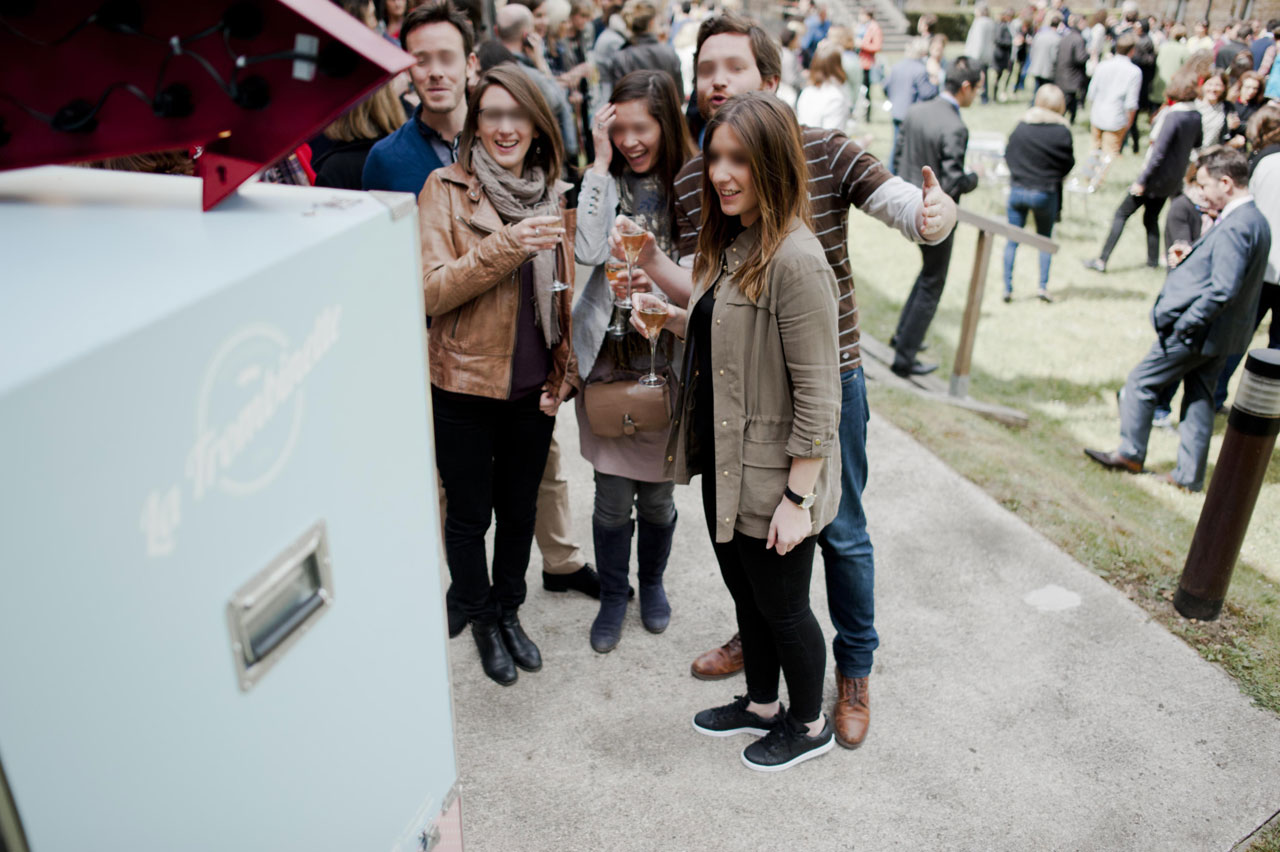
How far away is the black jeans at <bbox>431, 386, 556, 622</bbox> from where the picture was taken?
9.83 feet

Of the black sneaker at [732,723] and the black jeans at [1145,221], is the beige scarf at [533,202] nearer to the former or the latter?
the black sneaker at [732,723]

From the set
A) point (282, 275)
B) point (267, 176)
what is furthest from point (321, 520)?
point (267, 176)

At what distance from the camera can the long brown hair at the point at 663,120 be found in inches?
116

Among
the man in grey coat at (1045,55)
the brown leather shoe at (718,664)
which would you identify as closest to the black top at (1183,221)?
the brown leather shoe at (718,664)

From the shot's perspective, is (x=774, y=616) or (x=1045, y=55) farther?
(x=1045, y=55)

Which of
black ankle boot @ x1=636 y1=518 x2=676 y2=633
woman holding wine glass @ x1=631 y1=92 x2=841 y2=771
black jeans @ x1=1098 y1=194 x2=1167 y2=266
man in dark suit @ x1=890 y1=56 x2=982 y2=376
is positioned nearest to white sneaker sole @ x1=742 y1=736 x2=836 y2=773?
woman holding wine glass @ x1=631 y1=92 x2=841 y2=771

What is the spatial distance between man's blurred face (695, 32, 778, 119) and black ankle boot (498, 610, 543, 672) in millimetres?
1993

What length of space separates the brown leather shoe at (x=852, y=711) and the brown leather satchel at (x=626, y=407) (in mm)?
1072

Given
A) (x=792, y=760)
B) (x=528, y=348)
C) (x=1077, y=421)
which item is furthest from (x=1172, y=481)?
(x=528, y=348)

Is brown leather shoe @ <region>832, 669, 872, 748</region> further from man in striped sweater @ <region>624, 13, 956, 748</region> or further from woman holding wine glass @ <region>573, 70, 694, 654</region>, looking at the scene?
woman holding wine glass @ <region>573, 70, 694, 654</region>

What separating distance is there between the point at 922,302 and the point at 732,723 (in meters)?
4.80

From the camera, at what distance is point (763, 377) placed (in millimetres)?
2434

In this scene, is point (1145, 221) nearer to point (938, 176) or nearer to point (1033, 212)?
point (1033, 212)

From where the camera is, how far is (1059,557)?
3.97m
